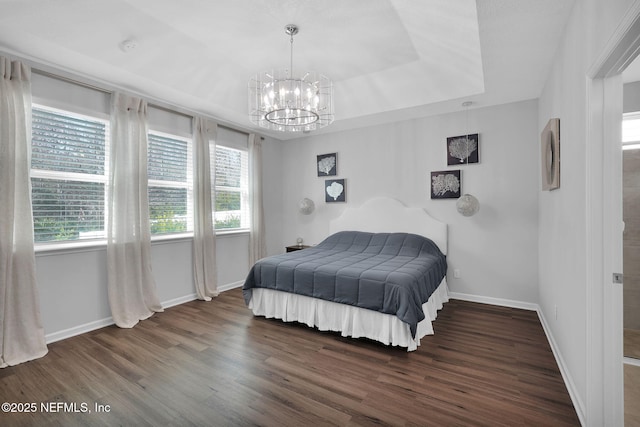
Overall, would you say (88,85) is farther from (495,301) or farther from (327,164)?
(495,301)

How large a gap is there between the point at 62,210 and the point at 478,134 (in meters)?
4.73

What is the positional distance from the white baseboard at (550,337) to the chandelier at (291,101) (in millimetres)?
2680

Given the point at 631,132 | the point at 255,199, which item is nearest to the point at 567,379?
the point at 631,132

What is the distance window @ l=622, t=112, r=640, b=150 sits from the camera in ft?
8.82

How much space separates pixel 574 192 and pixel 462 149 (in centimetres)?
226

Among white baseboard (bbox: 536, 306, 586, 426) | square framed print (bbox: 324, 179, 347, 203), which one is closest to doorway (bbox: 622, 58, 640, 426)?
white baseboard (bbox: 536, 306, 586, 426)

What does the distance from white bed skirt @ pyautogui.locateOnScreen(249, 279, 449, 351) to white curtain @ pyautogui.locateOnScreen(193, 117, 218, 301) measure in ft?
3.42

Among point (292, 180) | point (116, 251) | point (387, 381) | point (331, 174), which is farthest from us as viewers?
point (292, 180)

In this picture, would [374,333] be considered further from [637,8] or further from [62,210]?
[62,210]

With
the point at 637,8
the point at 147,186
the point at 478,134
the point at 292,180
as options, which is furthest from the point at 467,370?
the point at 292,180

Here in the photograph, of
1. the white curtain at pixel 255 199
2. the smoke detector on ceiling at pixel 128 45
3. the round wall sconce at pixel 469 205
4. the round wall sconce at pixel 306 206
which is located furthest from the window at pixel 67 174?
the round wall sconce at pixel 469 205

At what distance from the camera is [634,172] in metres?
2.71

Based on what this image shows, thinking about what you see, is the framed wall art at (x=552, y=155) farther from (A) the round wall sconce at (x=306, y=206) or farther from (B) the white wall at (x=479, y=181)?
(A) the round wall sconce at (x=306, y=206)

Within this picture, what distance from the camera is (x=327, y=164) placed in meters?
5.07
